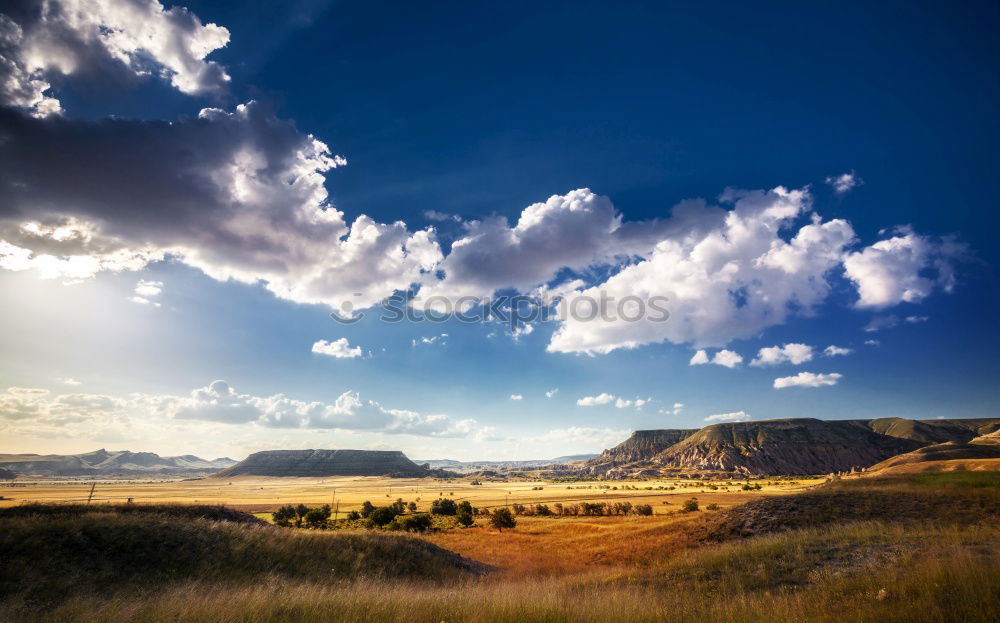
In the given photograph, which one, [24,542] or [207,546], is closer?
[24,542]

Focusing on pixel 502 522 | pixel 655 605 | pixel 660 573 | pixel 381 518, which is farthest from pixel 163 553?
pixel 502 522

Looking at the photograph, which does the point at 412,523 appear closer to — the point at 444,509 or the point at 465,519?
the point at 465,519

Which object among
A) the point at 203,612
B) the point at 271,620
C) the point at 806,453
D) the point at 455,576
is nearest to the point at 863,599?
the point at 271,620

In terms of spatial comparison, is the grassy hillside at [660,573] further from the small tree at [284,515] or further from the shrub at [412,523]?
the small tree at [284,515]

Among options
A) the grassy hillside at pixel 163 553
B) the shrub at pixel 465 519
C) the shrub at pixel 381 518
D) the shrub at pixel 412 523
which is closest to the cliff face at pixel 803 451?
the shrub at pixel 465 519

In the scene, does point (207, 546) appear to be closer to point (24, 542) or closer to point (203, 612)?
point (24, 542)

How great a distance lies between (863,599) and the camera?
32.1ft

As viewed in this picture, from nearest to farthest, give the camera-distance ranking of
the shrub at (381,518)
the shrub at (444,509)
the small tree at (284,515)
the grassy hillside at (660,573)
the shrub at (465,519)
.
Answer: the grassy hillside at (660,573) → the shrub at (381,518) → the shrub at (465,519) → the small tree at (284,515) → the shrub at (444,509)

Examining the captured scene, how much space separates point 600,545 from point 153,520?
31919 mm

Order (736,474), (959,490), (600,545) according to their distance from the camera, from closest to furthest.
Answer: (959,490) → (600,545) → (736,474)

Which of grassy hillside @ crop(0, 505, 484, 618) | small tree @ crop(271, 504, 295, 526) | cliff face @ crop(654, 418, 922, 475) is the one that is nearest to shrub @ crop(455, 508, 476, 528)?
small tree @ crop(271, 504, 295, 526)

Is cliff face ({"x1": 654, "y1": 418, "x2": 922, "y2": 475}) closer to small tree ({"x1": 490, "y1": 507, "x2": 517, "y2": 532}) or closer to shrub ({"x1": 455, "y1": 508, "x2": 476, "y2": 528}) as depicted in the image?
shrub ({"x1": 455, "y1": 508, "x2": 476, "y2": 528})

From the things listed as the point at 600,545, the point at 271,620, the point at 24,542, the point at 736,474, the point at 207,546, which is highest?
the point at 271,620

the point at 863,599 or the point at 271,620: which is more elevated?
the point at 271,620
